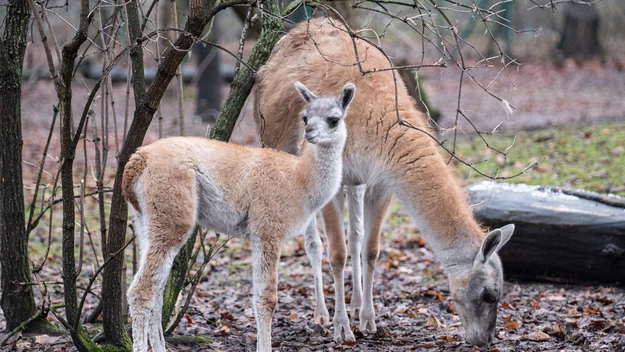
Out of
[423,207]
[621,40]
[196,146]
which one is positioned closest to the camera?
[196,146]

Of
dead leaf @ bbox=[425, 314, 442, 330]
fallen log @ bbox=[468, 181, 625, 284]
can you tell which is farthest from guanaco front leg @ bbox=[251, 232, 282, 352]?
fallen log @ bbox=[468, 181, 625, 284]

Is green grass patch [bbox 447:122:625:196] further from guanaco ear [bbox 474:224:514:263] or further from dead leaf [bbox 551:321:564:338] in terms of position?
guanaco ear [bbox 474:224:514:263]

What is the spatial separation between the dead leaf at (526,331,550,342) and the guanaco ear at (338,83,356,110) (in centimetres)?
231

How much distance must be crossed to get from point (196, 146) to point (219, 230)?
0.56 meters

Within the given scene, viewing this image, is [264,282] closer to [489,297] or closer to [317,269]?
[489,297]

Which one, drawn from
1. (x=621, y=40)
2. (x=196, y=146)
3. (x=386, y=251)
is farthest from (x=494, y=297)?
(x=621, y=40)

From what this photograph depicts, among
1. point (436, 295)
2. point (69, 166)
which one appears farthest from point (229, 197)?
point (436, 295)

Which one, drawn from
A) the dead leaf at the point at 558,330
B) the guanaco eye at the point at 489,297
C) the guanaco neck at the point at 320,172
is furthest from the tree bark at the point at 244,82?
the dead leaf at the point at 558,330

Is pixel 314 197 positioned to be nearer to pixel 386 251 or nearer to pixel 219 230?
pixel 219 230

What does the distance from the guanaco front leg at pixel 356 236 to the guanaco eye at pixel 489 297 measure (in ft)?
4.16

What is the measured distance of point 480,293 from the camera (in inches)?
215

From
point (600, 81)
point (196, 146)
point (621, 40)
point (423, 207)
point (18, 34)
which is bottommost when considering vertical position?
point (423, 207)

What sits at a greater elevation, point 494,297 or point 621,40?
point 621,40

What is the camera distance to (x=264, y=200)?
465 centimetres
